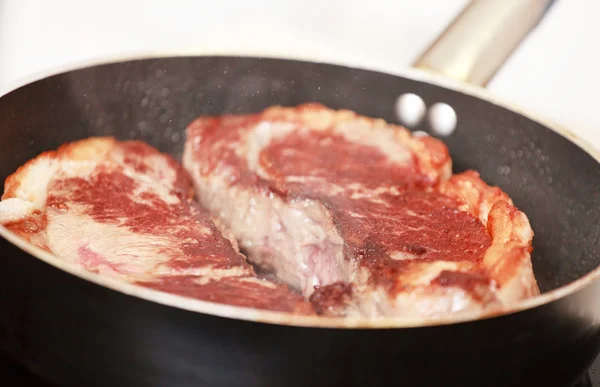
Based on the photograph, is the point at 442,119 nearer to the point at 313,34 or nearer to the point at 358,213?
the point at 358,213

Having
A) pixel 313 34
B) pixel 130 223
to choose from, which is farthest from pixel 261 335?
pixel 313 34

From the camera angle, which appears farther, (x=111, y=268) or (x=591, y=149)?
(x=591, y=149)

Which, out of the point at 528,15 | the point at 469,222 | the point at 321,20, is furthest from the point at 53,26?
the point at 469,222

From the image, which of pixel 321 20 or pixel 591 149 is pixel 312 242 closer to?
pixel 591 149

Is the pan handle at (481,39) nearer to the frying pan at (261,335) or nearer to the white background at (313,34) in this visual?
the frying pan at (261,335)

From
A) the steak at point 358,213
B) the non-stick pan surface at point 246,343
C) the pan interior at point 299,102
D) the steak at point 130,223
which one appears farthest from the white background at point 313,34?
the non-stick pan surface at point 246,343
